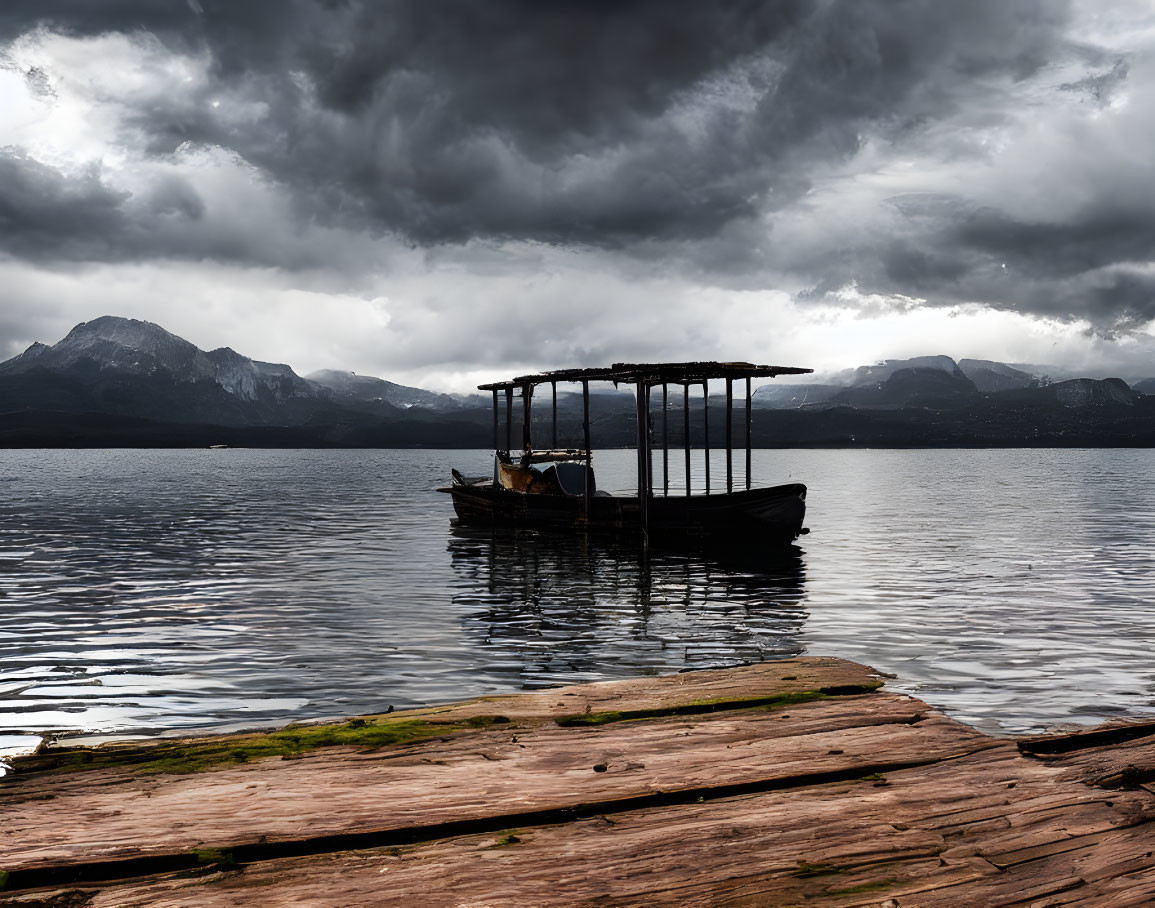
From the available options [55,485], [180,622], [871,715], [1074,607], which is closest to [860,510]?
[1074,607]

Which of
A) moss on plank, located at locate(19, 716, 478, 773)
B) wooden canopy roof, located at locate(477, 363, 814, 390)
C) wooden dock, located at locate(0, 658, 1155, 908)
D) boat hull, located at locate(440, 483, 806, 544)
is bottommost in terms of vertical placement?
boat hull, located at locate(440, 483, 806, 544)

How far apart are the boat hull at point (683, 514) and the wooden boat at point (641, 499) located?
4 centimetres

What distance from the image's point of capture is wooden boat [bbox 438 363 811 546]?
34844 millimetres

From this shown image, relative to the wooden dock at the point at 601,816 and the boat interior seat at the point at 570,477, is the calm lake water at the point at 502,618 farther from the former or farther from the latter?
the wooden dock at the point at 601,816

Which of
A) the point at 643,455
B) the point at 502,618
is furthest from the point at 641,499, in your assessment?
the point at 502,618

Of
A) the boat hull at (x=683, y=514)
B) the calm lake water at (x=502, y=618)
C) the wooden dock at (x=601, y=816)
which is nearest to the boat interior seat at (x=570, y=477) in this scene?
the boat hull at (x=683, y=514)

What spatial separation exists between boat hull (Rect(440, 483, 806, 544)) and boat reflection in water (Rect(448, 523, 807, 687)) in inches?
40.4

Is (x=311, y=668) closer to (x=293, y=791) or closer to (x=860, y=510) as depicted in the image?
(x=293, y=791)

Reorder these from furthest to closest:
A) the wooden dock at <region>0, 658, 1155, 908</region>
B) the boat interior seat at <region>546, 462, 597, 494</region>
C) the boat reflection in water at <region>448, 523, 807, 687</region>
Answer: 1. the boat interior seat at <region>546, 462, 597, 494</region>
2. the boat reflection in water at <region>448, 523, 807, 687</region>
3. the wooden dock at <region>0, 658, 1155, 908</region>

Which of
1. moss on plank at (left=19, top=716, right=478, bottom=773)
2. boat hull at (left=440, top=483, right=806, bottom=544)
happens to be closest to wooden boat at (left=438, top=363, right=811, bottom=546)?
boat hull at (left=440, top=483, right=806, bottom=544)

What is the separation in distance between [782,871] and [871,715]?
214cm

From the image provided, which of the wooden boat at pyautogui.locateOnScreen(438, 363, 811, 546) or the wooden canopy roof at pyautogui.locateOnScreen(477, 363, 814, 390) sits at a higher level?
the wooden canopy roof at pyautogui.locateOnScreen(477, 363, 814, 390)

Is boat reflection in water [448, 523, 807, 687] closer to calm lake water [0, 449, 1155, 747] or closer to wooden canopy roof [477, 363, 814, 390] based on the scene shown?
calm lake water [0, 449, 1155, 747]

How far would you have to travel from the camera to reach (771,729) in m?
5.05
